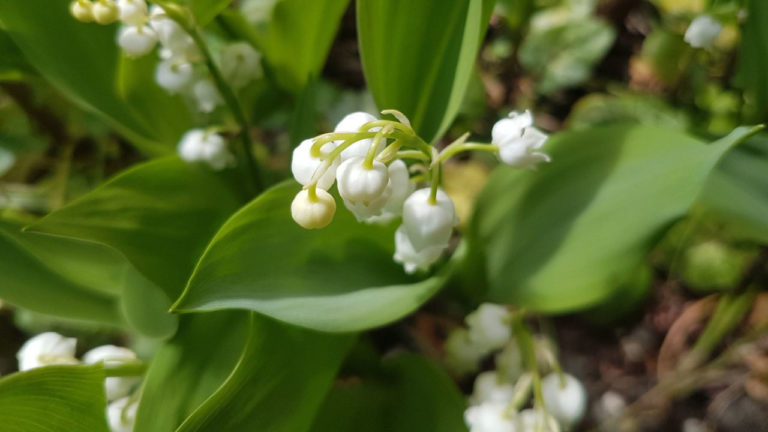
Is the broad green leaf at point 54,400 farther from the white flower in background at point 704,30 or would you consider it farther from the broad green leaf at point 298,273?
the white flower in background at point 704,30

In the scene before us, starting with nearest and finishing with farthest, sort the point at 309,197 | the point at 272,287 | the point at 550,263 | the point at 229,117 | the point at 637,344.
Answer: the point at 309,197, the point at 272,287, the point at 550,263, the point at 229,117, the point at 637,344

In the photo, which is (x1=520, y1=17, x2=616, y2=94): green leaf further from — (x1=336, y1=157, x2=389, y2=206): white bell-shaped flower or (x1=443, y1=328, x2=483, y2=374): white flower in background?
(x1=336, y1=157, x2=389, y2=206): white bell-shaped flower

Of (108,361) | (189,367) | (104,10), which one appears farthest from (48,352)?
(104,10)

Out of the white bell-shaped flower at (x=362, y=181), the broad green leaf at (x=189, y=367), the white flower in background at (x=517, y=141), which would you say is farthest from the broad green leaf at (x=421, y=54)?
the broad green leaf at (x=189, y=367)

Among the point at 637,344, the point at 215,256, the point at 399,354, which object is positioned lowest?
the point at 637,344


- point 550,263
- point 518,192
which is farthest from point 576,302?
point 518,192

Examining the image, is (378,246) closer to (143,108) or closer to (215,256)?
(215,256)
